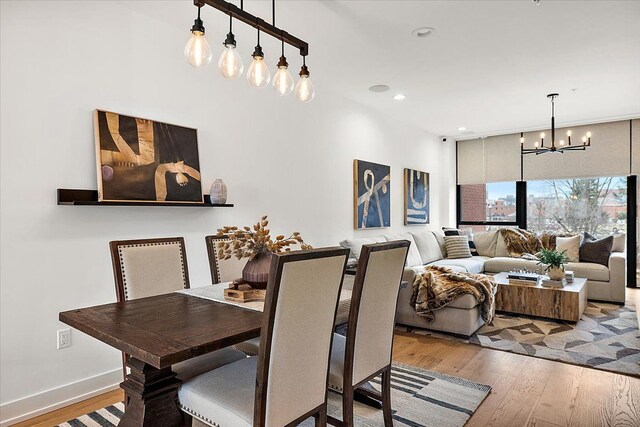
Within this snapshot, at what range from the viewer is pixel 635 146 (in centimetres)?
575

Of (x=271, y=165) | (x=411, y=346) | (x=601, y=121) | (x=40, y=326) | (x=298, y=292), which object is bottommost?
(x=411, y=346)

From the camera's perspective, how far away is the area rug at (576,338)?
310 centimetres

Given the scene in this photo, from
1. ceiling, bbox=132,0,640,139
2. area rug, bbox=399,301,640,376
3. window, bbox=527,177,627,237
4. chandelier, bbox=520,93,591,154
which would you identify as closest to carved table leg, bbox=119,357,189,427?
ceiling, bbox=132,0,640,139

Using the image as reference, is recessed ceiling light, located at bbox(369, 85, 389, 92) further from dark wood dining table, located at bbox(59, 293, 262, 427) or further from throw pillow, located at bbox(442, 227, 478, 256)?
dark wood dining table, located at bbox(59, 293, 262, 427)

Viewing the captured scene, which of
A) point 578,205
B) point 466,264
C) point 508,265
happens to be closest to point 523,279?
point 466,264

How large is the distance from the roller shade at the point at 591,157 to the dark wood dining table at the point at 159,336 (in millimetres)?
6404

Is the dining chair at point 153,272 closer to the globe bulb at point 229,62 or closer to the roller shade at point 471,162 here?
the globe bulb at point 229,62

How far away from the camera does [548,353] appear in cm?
324

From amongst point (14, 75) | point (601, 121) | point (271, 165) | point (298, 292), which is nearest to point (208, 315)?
point (298, 292)

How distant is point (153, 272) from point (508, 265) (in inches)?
197

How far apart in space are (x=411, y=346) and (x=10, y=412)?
2.88m

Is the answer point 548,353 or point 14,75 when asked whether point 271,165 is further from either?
point 548,353

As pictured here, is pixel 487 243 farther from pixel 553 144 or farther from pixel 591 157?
pixel 591 157

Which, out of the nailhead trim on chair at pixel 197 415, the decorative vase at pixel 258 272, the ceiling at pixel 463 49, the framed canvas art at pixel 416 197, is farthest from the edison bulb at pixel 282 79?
the framed canvas art at pixel 416 197
